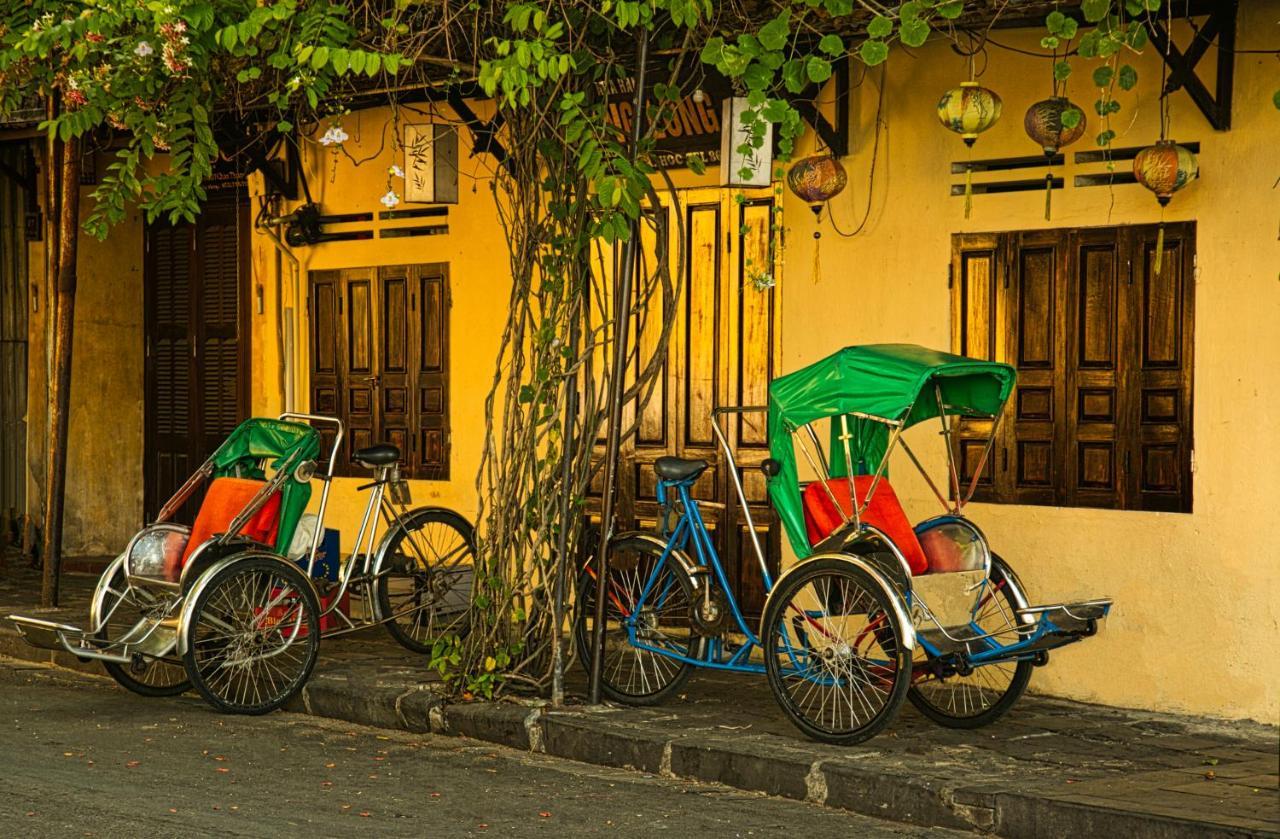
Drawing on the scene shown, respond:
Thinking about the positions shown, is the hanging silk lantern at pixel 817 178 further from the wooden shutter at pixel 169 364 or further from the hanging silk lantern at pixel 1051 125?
the wooden shutter at pixel 169 364

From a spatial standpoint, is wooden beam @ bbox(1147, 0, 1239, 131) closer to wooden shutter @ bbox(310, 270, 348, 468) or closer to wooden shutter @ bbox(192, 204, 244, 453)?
wooden shutter @ bbox(310, 270, 348, 468)

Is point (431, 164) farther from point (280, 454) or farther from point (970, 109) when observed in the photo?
point (970, 109)

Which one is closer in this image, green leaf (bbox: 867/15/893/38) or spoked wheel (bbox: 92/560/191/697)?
green leaf (bbox: 867/15/893/38)

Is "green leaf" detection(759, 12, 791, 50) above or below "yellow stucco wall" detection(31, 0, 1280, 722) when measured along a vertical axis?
above

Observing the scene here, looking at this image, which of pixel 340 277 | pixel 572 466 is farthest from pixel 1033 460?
pixel 340 277

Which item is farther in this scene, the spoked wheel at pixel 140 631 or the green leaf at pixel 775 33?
the spoked wheel at pixel 140 631

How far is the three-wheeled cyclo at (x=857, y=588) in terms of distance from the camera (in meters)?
7.89

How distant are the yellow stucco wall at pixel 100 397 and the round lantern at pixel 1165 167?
9503 millimetres

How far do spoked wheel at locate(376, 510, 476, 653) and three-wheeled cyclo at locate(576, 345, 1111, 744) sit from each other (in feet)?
5.48

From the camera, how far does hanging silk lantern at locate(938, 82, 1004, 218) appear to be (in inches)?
349

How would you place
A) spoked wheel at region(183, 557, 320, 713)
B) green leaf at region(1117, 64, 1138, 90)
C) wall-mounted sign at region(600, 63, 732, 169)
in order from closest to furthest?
green leaf at region(1117, 64, 1138, 90)
spoked wheel at region(183, 557, 320, 713)
wall-mounted sign at region(600, 63, 732, 169)

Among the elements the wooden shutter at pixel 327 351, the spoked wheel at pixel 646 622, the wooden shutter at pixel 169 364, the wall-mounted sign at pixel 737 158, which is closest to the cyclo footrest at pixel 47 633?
the spoked wheel at pixel 646 622

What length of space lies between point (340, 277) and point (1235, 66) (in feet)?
21.7

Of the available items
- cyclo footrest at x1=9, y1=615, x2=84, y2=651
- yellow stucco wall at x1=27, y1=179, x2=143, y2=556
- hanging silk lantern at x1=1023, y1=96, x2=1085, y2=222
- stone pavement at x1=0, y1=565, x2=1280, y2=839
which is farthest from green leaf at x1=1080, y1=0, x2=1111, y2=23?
yellow stucco wall at x1=27, y1=179, x2=143, y2=556
